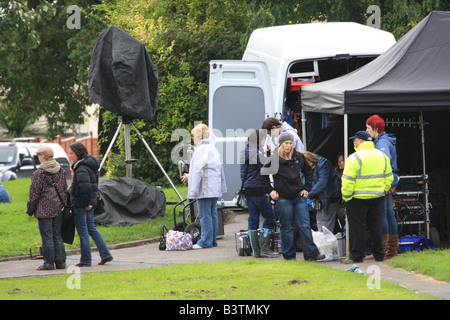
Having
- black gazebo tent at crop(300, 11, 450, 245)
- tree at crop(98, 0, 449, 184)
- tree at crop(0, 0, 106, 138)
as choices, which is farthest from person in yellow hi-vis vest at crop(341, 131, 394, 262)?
tree at crop(0, 0, 106, 138)

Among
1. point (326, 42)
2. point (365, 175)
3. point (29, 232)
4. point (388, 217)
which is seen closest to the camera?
point (365, 175)

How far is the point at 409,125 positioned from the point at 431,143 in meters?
0.73

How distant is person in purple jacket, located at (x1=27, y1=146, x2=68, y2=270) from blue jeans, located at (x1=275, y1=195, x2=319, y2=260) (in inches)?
116

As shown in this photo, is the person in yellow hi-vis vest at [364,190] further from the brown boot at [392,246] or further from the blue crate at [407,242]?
the blue crate at [407,242]

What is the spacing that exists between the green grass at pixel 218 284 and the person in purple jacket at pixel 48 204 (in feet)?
2.91

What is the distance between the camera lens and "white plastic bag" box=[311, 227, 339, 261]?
35.4ft

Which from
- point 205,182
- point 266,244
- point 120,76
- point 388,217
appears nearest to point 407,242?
point 388,217

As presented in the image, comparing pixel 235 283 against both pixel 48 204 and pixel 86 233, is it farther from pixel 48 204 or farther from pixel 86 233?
pixel 48 204

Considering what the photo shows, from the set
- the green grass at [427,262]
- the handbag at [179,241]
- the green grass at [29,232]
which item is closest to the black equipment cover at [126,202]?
the green grass at [29,232]

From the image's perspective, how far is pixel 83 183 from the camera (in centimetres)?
1072

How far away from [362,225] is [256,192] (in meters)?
1.70

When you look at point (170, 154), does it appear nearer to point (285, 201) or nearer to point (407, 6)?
point (407, 6)

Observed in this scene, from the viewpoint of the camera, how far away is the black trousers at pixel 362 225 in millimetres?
10430

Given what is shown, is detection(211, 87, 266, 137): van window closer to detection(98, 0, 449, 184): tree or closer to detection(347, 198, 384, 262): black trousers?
detection(347, 198, 384, 262): black trousers
